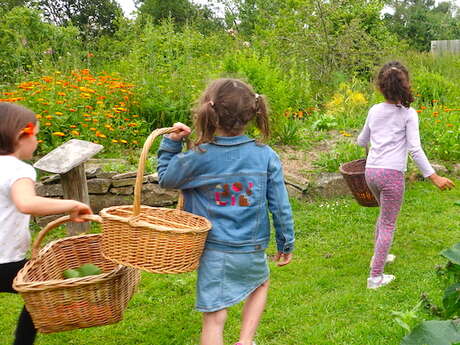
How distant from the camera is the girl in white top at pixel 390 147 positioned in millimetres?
3686

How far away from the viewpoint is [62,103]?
5.89m

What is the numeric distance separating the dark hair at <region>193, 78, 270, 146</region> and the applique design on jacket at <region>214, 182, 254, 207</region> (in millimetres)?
224

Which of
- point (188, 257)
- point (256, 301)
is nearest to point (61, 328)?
point (188, 257)

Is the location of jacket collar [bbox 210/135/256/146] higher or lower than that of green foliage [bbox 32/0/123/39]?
lower

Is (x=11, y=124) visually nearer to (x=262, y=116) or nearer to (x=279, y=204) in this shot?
(x=262, y=116)

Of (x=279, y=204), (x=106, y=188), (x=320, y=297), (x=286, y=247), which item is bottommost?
(x=320, y=297)

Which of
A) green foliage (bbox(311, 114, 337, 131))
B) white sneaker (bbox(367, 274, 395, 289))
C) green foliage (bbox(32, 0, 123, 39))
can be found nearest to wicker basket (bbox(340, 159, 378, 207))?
white sneaker (bbox(367, 274, 395, 289))

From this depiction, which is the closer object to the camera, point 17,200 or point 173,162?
point 17,200

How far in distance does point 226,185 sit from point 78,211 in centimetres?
66

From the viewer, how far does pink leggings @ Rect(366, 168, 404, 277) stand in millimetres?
3711

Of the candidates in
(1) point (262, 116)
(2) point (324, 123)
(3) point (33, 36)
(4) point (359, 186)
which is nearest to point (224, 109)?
(1) point (262, 116)

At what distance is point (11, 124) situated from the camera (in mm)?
2477

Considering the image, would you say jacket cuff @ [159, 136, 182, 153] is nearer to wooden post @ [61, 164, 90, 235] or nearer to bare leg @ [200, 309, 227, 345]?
bare leg @ [200, 309, 227, 345]

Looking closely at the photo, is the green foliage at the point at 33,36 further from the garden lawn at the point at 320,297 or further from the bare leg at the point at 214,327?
the bare leg at the point at 214,327
